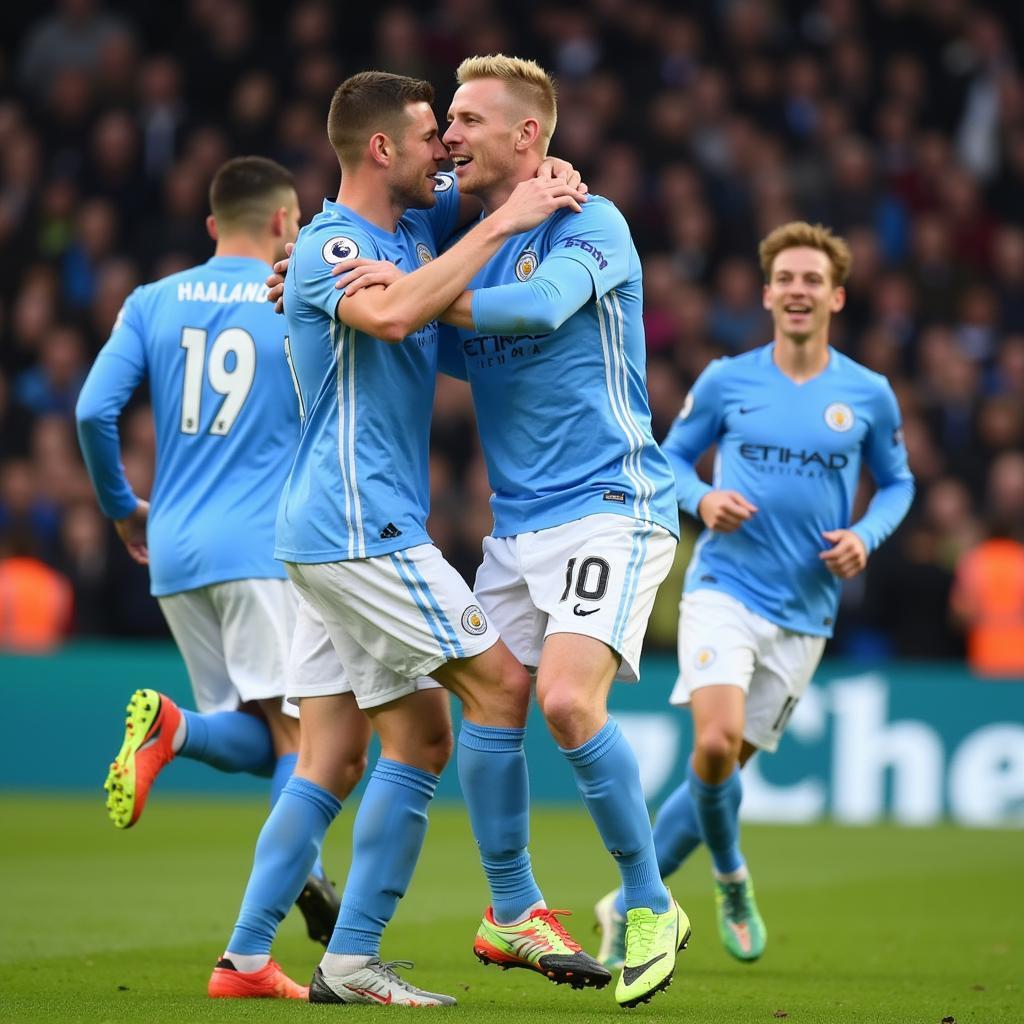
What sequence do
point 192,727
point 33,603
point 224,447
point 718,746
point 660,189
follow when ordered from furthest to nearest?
point 660,189, point 33,603, point 718,746, point 224,447, point 192,727

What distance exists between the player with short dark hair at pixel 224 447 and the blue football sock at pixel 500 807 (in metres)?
1.52

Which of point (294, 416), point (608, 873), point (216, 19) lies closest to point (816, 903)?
point (608, 873)

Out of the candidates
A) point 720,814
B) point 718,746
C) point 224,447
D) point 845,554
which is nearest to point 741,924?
point 720,814

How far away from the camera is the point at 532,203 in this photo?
205 inches

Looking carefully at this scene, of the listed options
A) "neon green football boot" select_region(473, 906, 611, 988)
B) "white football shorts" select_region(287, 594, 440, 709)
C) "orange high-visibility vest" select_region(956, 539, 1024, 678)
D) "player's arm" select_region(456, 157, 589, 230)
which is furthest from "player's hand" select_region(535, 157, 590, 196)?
"orange high-visibility vest" select_region(956, 539, 1024, 678)

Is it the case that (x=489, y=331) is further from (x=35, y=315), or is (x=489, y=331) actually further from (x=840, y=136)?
(x=840, y=136)

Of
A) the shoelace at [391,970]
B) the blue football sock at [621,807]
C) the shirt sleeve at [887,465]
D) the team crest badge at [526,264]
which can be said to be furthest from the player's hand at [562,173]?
the shirt sleeve at [887,465]

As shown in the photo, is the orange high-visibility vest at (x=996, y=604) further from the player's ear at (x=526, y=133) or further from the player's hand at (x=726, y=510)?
the player's ear at (x=526, y=133)

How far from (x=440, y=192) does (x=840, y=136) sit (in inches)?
485

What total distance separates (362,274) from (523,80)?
84 centimetres

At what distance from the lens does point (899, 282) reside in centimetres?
1600

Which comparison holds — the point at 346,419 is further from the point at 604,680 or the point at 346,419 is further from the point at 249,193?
the point at 249,193

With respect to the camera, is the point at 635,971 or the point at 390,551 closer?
the point at 635,971

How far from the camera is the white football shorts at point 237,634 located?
6.74 metres
